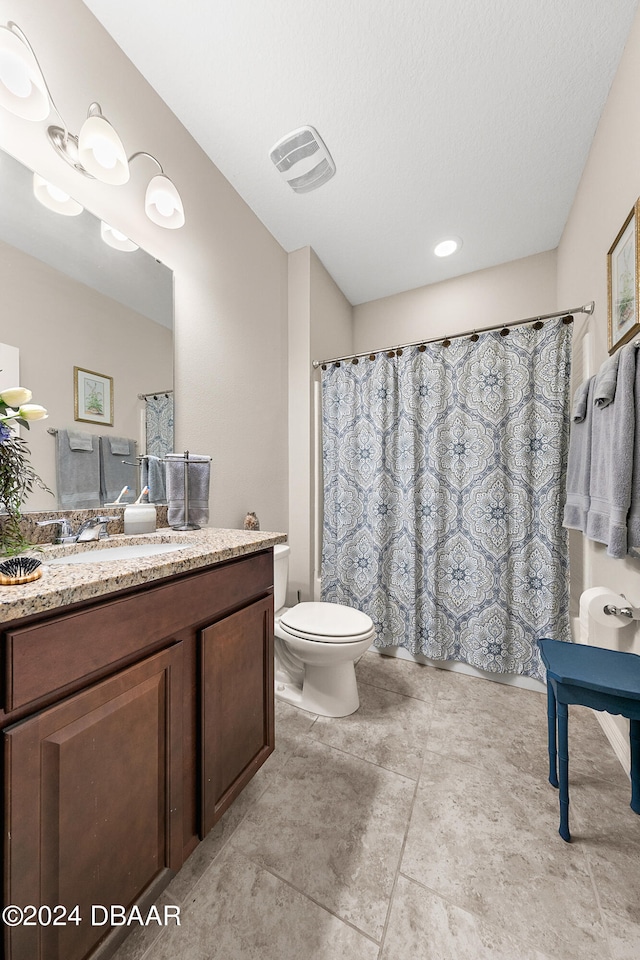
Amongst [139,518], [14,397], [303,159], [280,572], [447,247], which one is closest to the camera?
[14,397]

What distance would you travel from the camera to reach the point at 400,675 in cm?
197

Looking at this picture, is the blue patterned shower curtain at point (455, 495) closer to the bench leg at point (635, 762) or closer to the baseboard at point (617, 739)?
the baseboard at point (617, 739)

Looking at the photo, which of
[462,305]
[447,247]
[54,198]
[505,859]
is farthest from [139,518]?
[462,305]

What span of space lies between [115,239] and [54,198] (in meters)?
0.20

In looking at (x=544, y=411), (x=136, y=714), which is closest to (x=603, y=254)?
(x=544, y=411)

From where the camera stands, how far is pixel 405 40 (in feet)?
4.18

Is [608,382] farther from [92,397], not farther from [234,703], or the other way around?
[92,397]

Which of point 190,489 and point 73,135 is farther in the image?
point 190,489

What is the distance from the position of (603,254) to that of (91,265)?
6.75 ft

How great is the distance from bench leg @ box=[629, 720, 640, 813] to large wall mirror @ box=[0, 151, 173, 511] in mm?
1896

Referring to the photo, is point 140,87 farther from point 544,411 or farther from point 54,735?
point 544,411

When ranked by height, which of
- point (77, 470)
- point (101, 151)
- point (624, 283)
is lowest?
point (77, 470)

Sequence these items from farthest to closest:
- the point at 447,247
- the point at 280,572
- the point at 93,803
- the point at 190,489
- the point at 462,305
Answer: the point at 462,305 → the point at 447,247 → the point at 280,572 → the point at 190,489 → the point at 93,803

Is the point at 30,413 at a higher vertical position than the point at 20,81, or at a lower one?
lower
